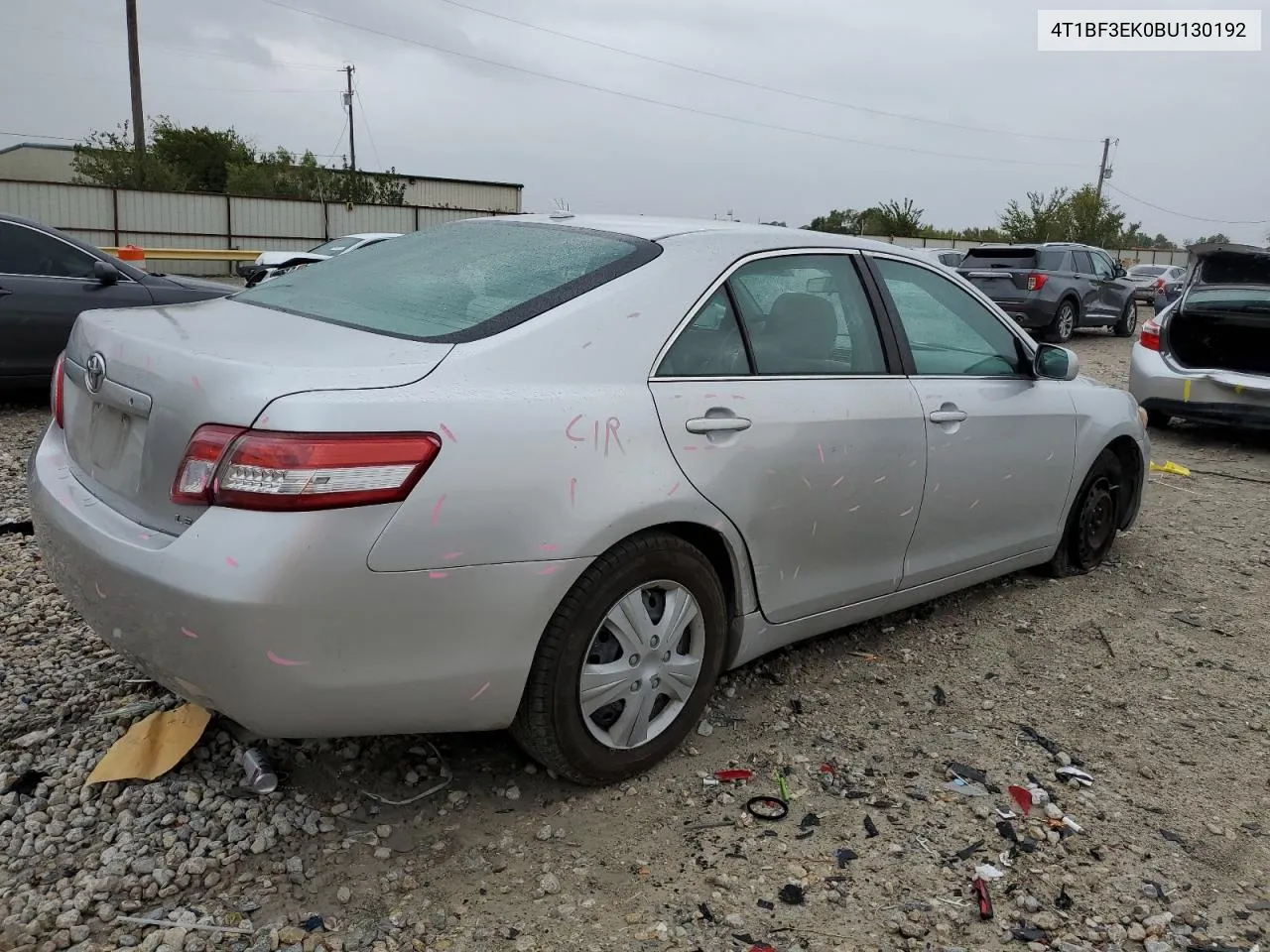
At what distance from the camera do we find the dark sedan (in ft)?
23.6

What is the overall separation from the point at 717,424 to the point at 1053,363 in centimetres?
198

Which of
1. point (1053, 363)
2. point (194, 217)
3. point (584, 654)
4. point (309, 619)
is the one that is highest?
point (194, 217)

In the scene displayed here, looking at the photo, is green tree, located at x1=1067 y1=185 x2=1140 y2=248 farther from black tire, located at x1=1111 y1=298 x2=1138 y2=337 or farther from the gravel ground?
the gravel ground

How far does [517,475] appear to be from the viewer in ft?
7.92

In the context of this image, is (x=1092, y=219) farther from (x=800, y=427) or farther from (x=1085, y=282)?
(x=800, y=427)

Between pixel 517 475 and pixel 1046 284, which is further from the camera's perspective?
pixel 1046 284

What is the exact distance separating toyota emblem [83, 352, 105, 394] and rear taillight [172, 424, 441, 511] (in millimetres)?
579

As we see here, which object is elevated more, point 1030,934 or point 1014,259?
point 1014,259

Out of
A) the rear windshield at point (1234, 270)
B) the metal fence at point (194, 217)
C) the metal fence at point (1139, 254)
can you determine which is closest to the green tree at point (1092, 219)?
the metal fence at point (1139, 254)

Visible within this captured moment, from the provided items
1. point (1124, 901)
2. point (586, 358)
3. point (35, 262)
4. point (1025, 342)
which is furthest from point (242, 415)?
point (35, 262)

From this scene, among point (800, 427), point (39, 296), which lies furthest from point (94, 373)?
point (39, 296)

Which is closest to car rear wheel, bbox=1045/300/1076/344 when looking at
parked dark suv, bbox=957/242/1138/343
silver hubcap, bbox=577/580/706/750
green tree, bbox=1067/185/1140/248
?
parked dark suv, bbox=957/242/1138/343

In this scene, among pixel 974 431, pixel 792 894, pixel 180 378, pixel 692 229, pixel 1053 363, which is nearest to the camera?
pixel 180 378

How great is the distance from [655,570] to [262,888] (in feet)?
3.92
